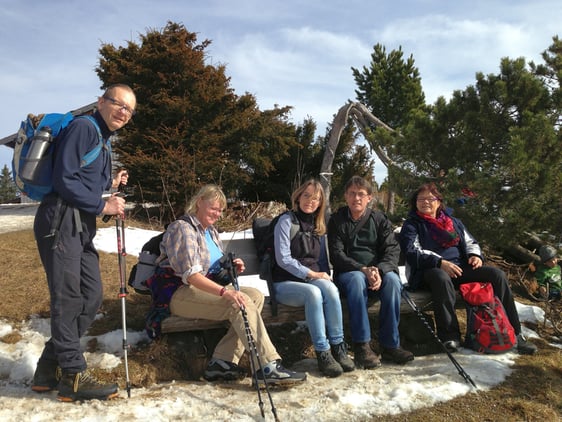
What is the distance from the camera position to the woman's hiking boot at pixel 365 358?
3836 millimetres

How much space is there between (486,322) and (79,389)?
10.9ft

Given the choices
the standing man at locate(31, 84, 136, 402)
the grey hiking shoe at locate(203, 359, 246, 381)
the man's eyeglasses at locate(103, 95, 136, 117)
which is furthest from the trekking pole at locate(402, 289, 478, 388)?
the man's eyeglasses at locate(103, 95, 136, 117)

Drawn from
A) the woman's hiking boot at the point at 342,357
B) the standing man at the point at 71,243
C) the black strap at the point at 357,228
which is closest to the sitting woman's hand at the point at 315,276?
the black strap at the point at 357,228

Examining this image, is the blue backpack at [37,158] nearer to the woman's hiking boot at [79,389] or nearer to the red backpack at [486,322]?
the woman's hiking boot at [79,389]

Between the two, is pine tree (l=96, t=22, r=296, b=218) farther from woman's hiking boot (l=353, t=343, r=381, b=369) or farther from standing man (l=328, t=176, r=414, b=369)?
woman's hiking boot (l=353, t=343, r=381, b=369)

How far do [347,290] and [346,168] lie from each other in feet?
36.6

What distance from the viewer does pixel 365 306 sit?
13.2 feet

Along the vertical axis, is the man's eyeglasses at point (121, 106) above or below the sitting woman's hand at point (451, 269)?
above

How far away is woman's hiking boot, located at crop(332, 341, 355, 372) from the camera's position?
12.3 feet

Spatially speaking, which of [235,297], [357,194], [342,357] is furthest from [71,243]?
[357,194]

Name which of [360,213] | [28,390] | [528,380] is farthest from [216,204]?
[528,380]

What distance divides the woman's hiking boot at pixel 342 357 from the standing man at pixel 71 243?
1.73m

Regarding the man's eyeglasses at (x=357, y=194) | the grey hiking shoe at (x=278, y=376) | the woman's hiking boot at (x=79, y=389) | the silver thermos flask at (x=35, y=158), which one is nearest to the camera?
the silver thermos flask at (x=35, y=158)

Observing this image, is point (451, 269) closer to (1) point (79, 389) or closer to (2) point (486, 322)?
(2) point (486, 322)
